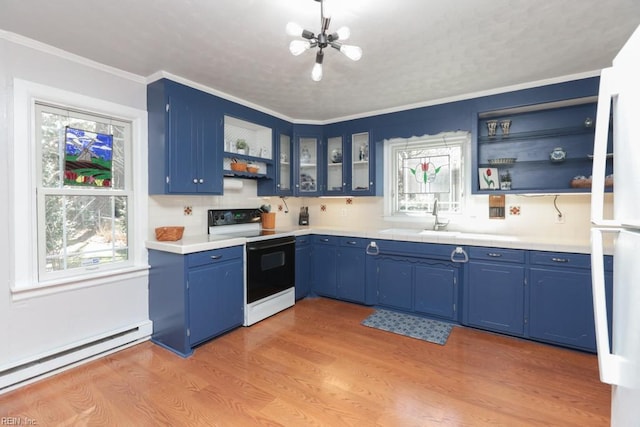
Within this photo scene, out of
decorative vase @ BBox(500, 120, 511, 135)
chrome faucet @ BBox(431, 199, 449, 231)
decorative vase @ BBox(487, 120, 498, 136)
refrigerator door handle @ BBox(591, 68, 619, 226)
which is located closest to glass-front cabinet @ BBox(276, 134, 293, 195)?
chrome faucet @ BBox(431, 199, 449, 231)

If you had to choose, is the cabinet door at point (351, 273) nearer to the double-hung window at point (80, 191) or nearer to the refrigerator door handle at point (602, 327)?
the double-hung window at point (80, 191)

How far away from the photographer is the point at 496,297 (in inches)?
111

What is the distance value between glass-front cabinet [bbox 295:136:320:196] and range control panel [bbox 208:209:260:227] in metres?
0.69

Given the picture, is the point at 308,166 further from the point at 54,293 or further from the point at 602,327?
the point at 602,327

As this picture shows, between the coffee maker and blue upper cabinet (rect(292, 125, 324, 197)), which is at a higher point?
blue upper cabinet (rect(292, 125, 324, 197))

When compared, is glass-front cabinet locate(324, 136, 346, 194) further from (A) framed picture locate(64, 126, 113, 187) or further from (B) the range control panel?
(A) framed picture locate(64, 126, 113, 187)

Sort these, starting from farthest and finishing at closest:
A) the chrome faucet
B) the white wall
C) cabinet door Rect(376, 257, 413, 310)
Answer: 1. the chrome faucet
2. cabinet door Rect(376, 257, 413, 310)
3. the white wall

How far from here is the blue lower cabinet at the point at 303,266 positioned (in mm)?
3713

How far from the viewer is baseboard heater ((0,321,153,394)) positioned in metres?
2.03

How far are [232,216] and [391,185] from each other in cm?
206

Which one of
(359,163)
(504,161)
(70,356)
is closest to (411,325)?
(504,161)

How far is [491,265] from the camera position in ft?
9.32

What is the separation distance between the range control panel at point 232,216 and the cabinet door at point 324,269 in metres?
0.88

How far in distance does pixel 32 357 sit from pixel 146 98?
2.21 metres
